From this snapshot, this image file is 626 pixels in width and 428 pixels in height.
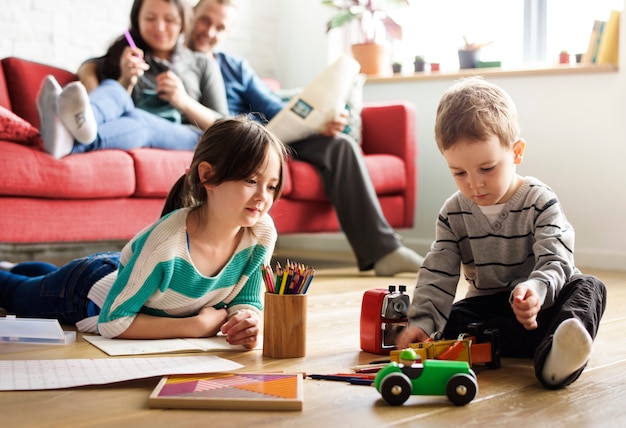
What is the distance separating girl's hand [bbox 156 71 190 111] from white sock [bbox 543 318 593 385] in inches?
83.8

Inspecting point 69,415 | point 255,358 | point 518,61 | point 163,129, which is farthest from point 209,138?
point 518,61

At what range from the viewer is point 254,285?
1.81m

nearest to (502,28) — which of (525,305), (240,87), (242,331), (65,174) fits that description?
(240,87)

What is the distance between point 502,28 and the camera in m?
4.18

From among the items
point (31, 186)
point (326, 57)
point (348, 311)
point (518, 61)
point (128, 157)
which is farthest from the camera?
point (326, 57)

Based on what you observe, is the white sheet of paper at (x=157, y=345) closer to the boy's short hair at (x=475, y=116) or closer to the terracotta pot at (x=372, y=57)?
the boy's short hair at (x=475, y=116)

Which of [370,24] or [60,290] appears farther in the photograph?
[370,24]

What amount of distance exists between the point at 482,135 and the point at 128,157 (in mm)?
1641

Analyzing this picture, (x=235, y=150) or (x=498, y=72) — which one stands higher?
(x=498, y=72)

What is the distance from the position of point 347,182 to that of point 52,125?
45.3 inches

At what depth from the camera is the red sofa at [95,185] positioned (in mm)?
2617

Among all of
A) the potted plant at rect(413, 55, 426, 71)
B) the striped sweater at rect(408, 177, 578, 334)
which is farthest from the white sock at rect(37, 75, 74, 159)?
the potted plant at rect(413, 55, 426, 71)

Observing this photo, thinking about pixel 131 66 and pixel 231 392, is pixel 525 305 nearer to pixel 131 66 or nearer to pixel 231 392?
pixel 231 392

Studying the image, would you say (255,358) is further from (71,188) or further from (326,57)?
(326,57)
